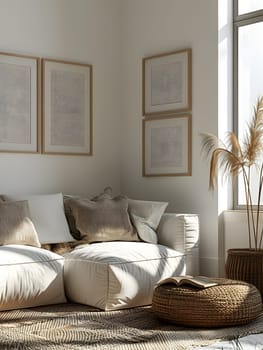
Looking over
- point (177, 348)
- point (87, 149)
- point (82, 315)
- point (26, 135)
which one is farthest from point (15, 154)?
point (177, 348)

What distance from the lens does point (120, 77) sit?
6426 mm

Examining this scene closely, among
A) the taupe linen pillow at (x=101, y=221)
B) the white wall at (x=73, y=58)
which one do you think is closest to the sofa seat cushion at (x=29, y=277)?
the taupe linen pillow at (x=101, y=221)

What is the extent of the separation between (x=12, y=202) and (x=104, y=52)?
6.63 feet

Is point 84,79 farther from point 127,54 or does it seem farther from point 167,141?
point 167,141

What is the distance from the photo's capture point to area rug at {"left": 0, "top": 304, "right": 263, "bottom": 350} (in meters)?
3.59

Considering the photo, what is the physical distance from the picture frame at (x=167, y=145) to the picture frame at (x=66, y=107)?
1.80ft

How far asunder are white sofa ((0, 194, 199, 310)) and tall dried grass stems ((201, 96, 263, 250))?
58cm

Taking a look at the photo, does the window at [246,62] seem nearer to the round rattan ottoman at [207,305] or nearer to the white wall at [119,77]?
the white wall at [119,77]

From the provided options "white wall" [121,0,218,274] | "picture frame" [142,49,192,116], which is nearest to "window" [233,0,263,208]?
"white wall" [121,0,218,274]

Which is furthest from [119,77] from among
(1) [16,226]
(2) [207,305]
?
(2) [207,305]

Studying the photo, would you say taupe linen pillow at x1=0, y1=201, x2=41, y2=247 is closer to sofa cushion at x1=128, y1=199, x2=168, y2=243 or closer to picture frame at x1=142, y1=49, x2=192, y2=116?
sofa cushion at x1=128, y1=199, x2=168, y2=243

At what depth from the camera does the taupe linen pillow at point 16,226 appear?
473 cm

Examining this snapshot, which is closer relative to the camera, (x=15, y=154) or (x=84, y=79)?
(x=15, y=154)

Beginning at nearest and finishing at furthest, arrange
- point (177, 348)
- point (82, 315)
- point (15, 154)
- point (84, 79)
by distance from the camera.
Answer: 1. point (177, 348)
2. point (82, 315)
3. point (15, 154)
4. point (84, 79)
